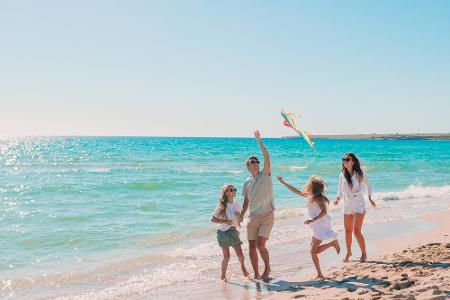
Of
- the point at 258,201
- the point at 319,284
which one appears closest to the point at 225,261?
the point at 258,201

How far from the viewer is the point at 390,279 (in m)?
6.02

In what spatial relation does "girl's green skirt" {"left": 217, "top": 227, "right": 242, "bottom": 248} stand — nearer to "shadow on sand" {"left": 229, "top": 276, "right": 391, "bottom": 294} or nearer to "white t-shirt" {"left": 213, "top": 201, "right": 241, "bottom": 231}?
"white t-shirt" {"left": 213, "top": 201, "right": 241, "bottom": 231}

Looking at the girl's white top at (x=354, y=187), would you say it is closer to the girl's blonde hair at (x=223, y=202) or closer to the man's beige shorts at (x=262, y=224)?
the man's beige shorts at (x=262, y=224)

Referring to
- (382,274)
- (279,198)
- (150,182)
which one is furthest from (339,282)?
(150,182)

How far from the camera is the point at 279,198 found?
1825 centimetres

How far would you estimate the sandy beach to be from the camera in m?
5.28

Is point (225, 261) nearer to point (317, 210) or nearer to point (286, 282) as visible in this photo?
point (286, 282)

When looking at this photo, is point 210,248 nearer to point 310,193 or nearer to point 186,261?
point 186,261

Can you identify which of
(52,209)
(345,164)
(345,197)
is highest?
(345,164)

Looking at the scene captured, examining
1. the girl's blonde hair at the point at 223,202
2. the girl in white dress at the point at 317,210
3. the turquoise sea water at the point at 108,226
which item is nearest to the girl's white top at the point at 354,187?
the girl in white dress at the point at 317,210

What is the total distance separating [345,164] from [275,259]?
8.00 ft

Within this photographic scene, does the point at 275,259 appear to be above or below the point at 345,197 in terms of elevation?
below

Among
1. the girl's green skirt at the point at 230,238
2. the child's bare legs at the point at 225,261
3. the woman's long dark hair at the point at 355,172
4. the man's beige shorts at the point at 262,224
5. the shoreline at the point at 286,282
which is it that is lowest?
the shoreline at the point at 286,282

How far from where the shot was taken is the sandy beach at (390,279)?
5.28 m
